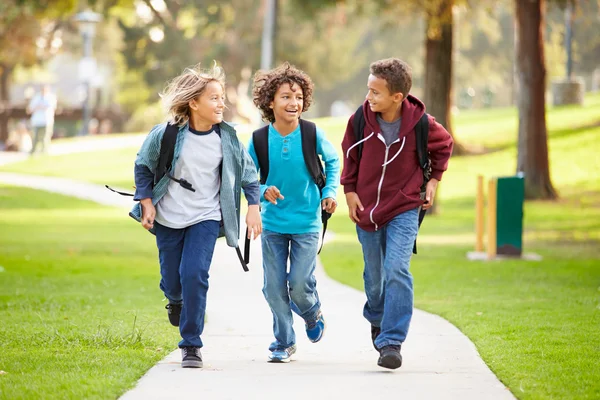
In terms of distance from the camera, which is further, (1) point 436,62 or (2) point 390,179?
(1) point 436,62

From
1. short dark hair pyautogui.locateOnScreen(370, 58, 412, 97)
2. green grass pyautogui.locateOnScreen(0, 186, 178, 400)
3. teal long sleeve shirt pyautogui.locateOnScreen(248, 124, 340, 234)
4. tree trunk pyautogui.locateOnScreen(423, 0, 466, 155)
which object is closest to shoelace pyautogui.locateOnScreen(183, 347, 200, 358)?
green grass pyautogui.locateOnScreen(0, 186, 178, 400)

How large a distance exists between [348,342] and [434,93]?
16511mm

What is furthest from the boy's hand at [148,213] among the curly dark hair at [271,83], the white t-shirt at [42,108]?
the white t-shirt at [42,108]

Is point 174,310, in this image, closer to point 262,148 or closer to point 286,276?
point 286,276

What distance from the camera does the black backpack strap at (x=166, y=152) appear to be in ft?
22.0

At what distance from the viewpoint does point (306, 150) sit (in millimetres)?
6953

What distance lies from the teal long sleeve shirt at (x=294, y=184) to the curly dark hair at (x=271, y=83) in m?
0.21

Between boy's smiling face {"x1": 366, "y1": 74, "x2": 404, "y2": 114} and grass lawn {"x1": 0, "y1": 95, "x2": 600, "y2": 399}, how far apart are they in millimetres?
1649

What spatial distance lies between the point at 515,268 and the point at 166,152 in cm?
758

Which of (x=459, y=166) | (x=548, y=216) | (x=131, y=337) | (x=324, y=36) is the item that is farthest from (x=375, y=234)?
(x=324, y=36)

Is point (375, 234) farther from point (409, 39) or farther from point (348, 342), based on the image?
point (409, 39)

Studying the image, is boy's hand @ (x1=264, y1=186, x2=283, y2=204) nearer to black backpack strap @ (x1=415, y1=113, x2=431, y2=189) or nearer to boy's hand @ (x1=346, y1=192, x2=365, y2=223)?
boy's hand @ (x1=346, y1=192, x2=365, y2=223)

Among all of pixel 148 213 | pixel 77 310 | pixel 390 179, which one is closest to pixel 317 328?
pixel 390 179

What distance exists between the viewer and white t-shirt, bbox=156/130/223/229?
672cm
